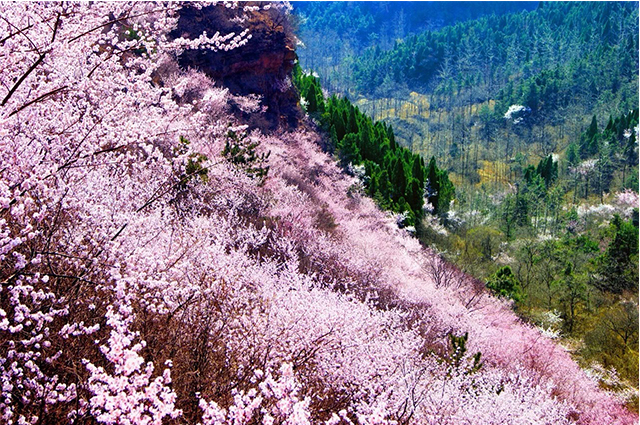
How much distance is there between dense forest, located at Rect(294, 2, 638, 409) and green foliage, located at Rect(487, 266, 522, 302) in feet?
0.25

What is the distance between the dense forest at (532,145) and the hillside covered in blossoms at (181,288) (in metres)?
5.38

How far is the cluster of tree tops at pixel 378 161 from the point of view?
3391 cm

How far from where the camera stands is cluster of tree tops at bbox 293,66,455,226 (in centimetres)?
3391

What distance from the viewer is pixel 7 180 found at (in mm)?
4559

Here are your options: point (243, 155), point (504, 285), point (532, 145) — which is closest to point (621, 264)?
point (504, 285)

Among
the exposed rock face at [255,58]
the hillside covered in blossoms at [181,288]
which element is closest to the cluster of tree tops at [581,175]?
the exposed rock face at [255,58]

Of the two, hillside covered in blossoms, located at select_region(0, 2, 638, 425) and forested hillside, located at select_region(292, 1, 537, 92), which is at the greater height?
forested hillside, located at select_region(292, 1, 537, 92)

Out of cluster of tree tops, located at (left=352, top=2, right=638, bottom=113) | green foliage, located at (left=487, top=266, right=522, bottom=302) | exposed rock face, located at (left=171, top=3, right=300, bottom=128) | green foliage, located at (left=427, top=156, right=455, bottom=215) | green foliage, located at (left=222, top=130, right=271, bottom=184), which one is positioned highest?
cluster of tree tops, located at (left=352, top=2, right=638, bottom=113)

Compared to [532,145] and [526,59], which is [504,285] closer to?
[532,145]

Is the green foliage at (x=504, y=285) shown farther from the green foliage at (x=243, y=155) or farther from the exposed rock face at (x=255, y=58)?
the exposed rock face at (x=255, y=58)

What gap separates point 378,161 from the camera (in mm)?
38031

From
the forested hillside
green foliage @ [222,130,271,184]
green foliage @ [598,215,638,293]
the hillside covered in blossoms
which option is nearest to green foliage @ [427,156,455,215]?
green foliage @ [598,215,638,293]

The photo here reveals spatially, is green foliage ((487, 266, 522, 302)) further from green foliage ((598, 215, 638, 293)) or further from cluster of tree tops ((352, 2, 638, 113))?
cluster of tree tops ((352, 2, 638, 113))

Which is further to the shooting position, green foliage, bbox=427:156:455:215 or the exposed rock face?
green foliage, bbox=427:156:455:215
